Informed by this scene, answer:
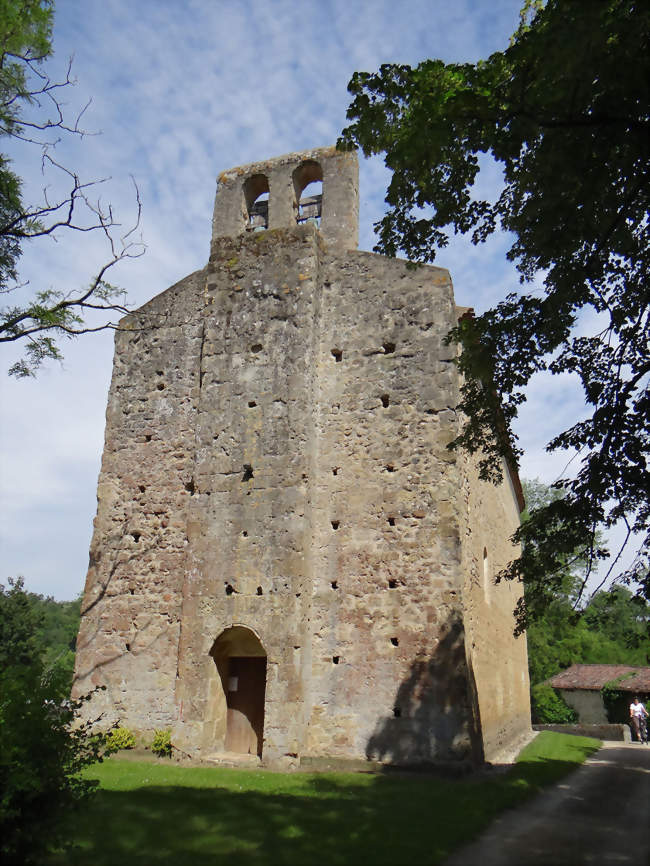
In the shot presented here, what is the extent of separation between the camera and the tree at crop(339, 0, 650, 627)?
20.9 ft

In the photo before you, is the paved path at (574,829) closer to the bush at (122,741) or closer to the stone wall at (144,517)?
the stone wall at (144,517)

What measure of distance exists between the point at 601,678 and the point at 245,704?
68.3 ft

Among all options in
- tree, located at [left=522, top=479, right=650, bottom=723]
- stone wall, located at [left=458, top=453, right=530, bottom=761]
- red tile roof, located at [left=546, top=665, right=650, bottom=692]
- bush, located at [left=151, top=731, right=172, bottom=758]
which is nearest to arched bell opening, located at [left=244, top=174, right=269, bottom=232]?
stone wall, located at [left=458, top=453, right=530, bottom=761]

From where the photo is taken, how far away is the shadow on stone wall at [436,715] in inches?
410

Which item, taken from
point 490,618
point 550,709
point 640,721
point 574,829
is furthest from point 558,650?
point 574,829

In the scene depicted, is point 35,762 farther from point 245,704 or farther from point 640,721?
point 640,721

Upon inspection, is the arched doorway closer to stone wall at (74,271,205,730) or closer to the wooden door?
the wooden door

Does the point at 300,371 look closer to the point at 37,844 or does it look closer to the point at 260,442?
the point at 260,442

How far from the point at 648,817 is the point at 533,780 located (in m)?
2.31

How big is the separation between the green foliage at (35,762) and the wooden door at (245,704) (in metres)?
6.51

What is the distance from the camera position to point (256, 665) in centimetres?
1245

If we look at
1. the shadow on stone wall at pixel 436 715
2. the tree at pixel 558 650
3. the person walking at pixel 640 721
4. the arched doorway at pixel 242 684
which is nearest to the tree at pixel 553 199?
the shadow on stone wall at pixel 436 715

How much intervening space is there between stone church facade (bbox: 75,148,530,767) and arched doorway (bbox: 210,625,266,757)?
37mm

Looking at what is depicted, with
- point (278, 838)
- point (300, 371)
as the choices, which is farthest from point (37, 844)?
point (300, 371)
